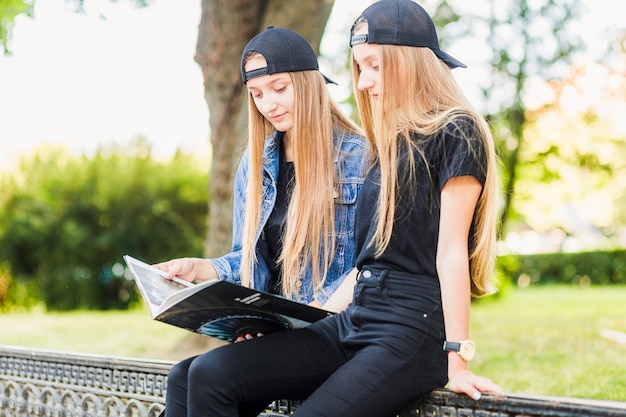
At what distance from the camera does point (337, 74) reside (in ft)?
55.2

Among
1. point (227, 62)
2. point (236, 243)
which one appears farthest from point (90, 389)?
point (227, 62)

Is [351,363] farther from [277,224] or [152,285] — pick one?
[277,224]

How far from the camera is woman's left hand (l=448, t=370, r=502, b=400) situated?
2006mm

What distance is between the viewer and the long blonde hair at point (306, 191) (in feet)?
9.01

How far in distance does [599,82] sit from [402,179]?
54.3 ft

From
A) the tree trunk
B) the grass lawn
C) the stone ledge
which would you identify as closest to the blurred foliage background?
the grass lawn

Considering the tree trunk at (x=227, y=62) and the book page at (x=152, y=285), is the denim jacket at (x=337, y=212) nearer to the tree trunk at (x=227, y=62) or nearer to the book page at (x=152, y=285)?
the book page at (x=152, y=285)

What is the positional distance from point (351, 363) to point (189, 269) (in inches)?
31.2

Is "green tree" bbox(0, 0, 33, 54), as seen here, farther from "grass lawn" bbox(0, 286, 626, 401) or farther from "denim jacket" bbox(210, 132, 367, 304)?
"denim jacket" bbox(210, 132, 367, 304)

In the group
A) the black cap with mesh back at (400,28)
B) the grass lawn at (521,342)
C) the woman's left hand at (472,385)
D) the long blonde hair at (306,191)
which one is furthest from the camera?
the grass lawn at (521,342)

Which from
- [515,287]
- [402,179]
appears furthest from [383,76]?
[515,287]

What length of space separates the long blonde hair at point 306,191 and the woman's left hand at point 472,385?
2.75 feet

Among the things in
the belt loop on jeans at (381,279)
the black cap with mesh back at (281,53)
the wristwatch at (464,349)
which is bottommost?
the wristwatch at (464,349)

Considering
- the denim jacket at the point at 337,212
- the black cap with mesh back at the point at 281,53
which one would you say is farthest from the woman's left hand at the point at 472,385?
the black cap with mesh back at the point at 281,53
